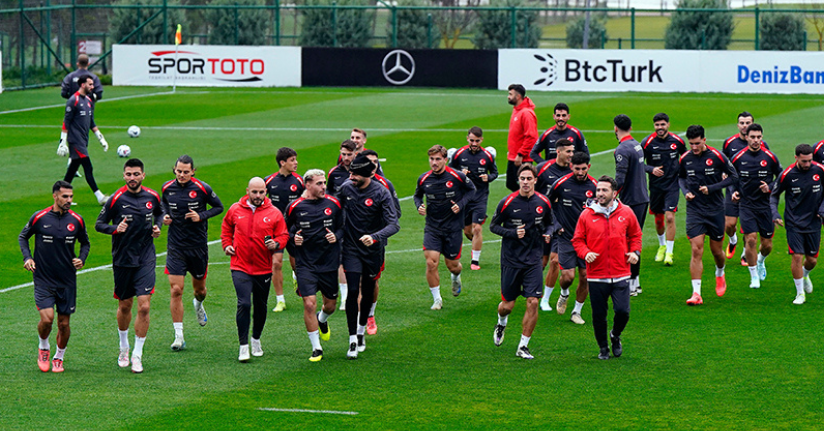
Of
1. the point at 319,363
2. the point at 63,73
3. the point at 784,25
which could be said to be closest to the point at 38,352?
the point at 319,363

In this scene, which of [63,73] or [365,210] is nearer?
[365,210]

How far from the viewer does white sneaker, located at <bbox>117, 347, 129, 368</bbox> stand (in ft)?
41.1

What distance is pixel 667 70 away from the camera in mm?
45000

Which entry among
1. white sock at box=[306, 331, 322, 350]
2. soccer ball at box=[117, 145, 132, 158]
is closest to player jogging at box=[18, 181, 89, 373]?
white sock at box=[306, 331, 322, 350]

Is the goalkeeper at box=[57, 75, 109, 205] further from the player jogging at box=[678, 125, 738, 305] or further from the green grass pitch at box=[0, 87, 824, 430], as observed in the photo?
Answer: the player jogging at box=[678, 125, 738, 305]

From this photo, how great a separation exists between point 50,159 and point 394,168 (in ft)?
28.5

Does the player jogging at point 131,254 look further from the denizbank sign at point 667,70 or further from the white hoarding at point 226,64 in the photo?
the white hoarding at point 226,64

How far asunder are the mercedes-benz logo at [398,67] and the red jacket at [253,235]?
35.1 meters

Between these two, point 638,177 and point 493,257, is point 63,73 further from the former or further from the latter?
point 638,177

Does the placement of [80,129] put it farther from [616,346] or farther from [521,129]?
[616,346]

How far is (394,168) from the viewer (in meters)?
27.6

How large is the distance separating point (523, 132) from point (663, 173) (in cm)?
261

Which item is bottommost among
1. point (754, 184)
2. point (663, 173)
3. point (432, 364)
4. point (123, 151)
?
point (432, 364)

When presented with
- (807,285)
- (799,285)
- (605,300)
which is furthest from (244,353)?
(807,285)
